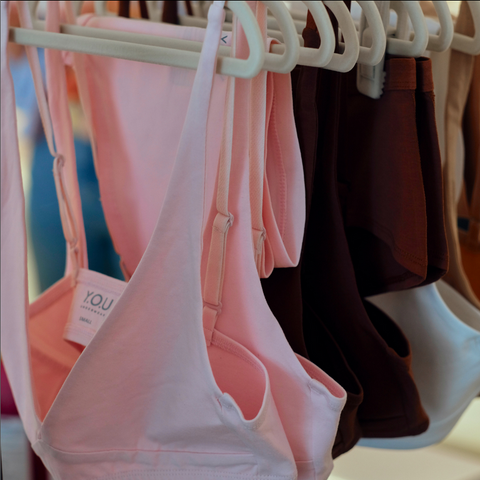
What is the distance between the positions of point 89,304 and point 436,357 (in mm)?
478

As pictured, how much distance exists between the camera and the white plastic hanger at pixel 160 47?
370mm

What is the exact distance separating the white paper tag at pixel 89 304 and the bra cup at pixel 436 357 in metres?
0.40

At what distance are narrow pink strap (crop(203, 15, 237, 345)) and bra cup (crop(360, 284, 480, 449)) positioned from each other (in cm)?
32

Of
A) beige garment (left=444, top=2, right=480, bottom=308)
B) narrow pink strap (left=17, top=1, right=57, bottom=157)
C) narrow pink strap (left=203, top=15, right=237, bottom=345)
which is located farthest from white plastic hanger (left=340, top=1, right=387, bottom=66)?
narrow pink strap (left=17, top=1, right=57, bottom=157)

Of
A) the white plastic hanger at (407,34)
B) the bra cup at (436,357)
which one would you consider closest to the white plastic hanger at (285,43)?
the white plastic hanger at (407,34)

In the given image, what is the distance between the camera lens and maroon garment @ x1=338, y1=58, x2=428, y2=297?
0.51 m

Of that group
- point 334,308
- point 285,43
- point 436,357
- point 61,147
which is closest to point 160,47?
point 285,43

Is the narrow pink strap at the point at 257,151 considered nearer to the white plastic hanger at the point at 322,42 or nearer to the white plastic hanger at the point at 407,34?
the white plastic hanger at the point at 322,42

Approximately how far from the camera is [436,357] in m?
0.67

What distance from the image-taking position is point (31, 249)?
807 millimetres

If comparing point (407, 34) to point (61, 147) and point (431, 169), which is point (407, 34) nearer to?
point (431, 169)

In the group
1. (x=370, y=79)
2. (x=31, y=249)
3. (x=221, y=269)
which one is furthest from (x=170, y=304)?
(x=31, y=249)

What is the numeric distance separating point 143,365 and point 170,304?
0.27 ft

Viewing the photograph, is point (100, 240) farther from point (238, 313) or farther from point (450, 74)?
point (450, 74)
